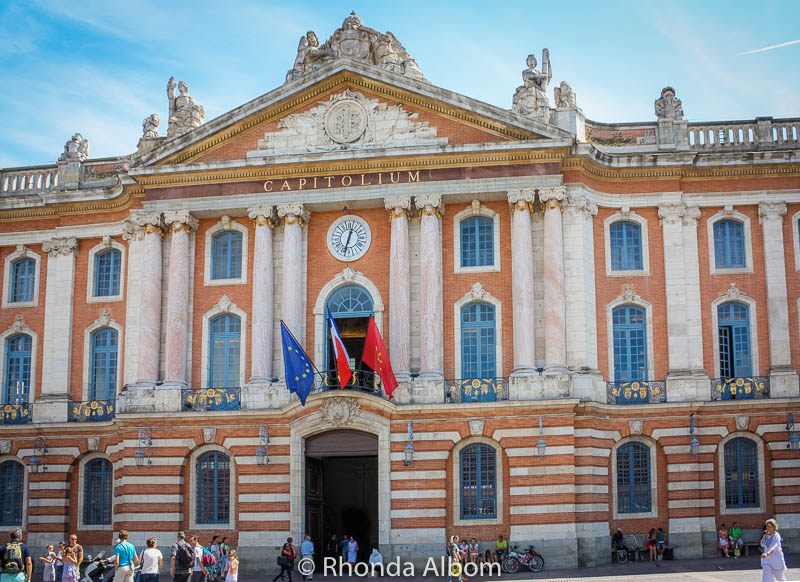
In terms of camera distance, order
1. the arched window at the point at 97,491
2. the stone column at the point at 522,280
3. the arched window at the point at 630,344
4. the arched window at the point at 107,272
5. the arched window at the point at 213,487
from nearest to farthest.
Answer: the stone column at the point at 522,280 < the arched window at the point at 213,487 < the arched window at the point at 630,344 < the arched window at the point at 97,491 < the arched window at the point at 107,272

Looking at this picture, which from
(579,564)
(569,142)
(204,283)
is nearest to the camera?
(579,564)

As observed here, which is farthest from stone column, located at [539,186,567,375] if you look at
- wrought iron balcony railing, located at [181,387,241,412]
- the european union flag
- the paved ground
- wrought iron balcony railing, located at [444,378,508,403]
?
wrought iron balcony railing, located at [181,387,241,412]

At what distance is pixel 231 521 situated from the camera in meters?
36.1

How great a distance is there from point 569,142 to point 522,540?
13.4 meters

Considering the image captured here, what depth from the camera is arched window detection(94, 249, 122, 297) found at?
4031 centimetres

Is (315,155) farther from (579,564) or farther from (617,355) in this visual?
(579,564)

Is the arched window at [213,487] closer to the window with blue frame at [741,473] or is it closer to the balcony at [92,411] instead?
the balcony at [92,411]

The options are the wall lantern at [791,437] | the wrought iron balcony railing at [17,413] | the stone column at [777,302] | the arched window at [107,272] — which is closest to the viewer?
the wall lantern at [791,437]

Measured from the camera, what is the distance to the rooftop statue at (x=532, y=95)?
122 ft

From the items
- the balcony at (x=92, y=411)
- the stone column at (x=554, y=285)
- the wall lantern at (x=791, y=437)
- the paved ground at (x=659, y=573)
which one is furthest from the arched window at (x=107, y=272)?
the wall lantern at (x=791, y=437)

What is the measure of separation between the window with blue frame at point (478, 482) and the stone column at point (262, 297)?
24.6 ft

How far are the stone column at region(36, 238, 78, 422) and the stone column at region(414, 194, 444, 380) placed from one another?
14.0 metres

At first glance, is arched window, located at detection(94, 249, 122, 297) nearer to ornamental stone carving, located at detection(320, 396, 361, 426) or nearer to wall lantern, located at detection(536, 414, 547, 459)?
ornamental stone carving, located at detection(320, 396, 361, 426)

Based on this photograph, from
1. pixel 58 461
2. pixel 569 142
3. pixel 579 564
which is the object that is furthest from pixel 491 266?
pixel 58 461
